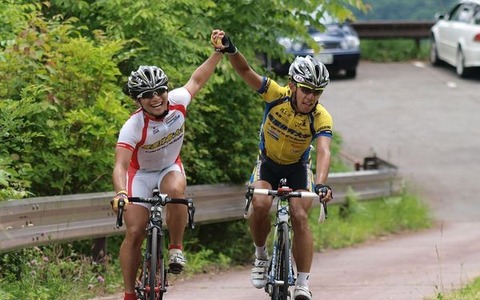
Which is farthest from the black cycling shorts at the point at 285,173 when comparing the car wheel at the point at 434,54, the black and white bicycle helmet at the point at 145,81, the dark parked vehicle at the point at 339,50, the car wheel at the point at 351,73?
the car wheel at the point at 434,54

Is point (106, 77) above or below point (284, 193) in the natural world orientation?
above

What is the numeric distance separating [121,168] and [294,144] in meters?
1.68

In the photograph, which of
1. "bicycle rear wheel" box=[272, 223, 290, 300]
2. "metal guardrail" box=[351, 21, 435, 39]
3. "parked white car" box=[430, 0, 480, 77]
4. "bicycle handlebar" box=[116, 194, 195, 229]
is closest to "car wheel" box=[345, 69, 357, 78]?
"parked white car" box=[430, 0, 480, 77]

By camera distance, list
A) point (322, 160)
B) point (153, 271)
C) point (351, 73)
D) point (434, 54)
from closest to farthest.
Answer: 1. point (153, 271)
2. point (322, 160)
3. point (351, 73)
4. point (434, 54)

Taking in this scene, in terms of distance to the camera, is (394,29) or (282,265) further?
(394,29)

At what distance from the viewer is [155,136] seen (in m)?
8.47

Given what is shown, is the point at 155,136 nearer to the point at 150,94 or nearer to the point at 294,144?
the point at 150,94

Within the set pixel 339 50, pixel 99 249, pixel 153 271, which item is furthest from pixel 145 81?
pixel 339 50

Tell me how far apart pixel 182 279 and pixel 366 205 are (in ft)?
17.9

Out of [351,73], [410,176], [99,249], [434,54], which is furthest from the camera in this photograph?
[434,54]

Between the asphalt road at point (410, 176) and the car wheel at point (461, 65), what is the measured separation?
21 centimetres

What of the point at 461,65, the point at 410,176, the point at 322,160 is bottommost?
the point at 410,176

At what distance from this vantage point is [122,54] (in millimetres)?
11633

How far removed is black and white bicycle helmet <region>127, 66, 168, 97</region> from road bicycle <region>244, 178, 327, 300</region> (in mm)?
1106
